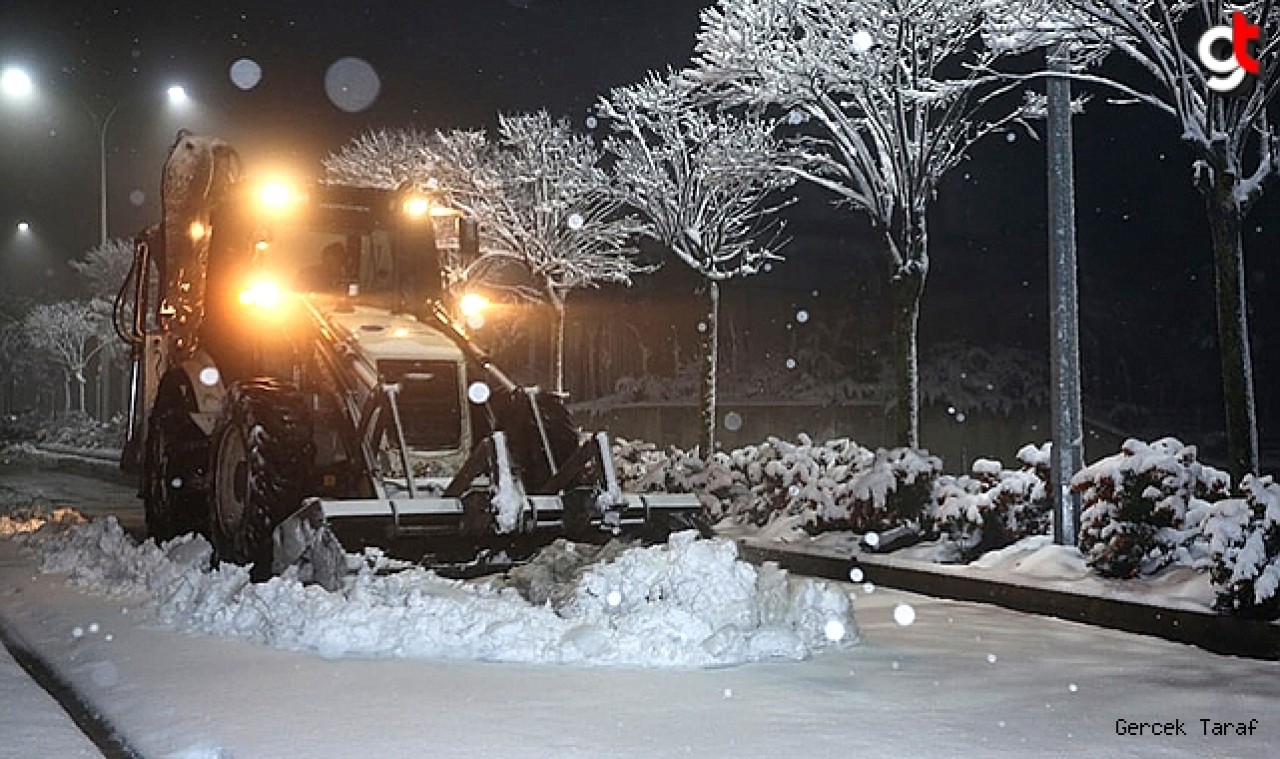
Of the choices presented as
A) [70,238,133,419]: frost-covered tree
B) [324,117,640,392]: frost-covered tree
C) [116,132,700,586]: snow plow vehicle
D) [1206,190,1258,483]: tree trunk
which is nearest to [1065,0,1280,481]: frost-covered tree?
[1206,190,1258,483]: tree trunk

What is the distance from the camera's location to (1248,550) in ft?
25.7

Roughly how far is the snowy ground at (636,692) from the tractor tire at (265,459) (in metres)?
0.56

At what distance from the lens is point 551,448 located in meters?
10.2

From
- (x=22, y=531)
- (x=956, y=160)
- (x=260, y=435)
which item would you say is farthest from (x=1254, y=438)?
(x=22, y=531)

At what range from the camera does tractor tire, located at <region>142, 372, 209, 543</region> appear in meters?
11.8

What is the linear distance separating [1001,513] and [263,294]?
680 cm

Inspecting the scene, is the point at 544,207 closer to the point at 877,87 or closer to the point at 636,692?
the point at 877,87

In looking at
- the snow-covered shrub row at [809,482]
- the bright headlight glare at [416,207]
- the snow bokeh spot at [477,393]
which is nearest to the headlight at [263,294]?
the bright headlight glare at [416,207]

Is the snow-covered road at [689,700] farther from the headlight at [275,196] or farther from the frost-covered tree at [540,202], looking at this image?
the frost-covered tree at [540,202]

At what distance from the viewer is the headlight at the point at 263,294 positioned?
10.8 m

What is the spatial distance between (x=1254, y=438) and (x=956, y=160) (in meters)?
6.35

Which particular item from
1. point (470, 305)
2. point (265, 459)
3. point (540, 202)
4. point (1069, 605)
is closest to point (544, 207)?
point (540, 202)

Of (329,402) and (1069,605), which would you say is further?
(329,402)

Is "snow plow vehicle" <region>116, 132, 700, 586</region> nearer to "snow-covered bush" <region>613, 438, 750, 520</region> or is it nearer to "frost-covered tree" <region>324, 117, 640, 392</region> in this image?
"snow-covered bush" <region>613, 438, 750, 520</region>
